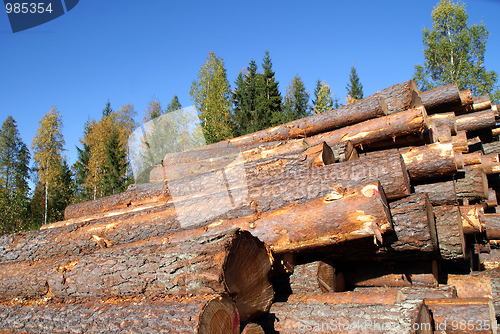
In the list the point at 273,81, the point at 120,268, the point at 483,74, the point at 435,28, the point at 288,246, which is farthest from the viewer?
the point at 273,81

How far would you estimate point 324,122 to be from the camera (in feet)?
20.7

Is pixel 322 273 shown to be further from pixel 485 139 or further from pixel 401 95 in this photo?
pixel 485 139

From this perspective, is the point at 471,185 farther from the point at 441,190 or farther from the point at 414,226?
the point at 414,226

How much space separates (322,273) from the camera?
3256 millimetres

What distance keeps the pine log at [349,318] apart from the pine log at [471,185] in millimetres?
3612

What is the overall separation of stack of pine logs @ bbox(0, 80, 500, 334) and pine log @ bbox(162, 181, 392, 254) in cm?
1

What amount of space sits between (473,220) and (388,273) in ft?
4.97

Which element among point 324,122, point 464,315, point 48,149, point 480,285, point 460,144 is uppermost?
point 48,149

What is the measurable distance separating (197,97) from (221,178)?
67.1 ft

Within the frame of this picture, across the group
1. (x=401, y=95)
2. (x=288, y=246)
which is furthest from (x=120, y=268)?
(x=401, y=95)

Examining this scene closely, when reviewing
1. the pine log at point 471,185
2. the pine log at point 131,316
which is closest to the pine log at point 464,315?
the pine log at point 131,316

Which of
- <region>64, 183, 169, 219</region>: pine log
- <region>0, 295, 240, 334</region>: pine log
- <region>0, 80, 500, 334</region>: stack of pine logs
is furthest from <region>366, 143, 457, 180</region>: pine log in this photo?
<region>64, 183, 169, 219</region>: pine log

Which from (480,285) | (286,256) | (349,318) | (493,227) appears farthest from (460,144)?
(349,318)

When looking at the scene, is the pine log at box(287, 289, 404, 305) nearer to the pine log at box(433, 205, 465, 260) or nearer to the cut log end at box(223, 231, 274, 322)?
the cut log end at box(223, 231, 274, 322)
